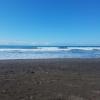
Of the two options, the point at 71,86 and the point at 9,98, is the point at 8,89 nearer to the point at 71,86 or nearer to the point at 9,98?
the point at 9,98

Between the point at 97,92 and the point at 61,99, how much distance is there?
1466 mm

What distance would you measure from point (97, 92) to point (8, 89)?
310cm

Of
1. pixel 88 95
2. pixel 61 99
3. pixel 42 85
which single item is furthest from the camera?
pixel 42 85

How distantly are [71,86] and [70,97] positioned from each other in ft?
5.04

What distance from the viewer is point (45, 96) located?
6.02 metres

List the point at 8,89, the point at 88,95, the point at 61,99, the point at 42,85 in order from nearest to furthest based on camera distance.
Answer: the point at 61,99, the point at 88,95, the point at 8,89, the point at 42,85

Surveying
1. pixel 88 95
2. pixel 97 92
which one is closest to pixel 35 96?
pixel 88 95

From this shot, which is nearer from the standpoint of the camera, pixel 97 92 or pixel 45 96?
pixel 45 96

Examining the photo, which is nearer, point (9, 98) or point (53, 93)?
point (9, 98)

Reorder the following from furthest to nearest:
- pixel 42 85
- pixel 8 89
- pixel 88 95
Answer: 1. pixel 42 85
2. pixel 8 89
3. pixel 88 95

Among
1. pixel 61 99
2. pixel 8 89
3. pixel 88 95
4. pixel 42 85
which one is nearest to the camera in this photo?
pixel 61 99

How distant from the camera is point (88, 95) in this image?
611 cm

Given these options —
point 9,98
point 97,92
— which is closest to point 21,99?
point 9,98

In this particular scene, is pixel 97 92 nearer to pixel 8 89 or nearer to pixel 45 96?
pixel 45 96
